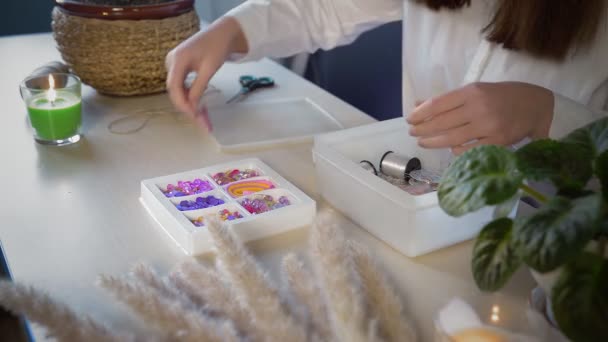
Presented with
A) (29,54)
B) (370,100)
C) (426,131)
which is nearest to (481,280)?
(426,131)

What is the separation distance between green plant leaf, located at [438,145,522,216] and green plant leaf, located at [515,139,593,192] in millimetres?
16

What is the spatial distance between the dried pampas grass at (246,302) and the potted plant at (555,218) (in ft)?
0.32

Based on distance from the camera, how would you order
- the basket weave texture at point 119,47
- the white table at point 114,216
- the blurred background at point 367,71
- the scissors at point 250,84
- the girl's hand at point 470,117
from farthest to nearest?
the blurred background at point 367,71 < the scissors at point 250,84 < the basket weave texture at point 119,47 < the girl's hand at point 470,117 < the white table at point 114,216

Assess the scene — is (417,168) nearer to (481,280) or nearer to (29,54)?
(481,280)

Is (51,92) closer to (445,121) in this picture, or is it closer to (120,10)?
(120,10)

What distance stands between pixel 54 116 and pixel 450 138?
0.57 m

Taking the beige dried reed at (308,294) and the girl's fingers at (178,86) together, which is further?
the girl's fingers at (178,86)

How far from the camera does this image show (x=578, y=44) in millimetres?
887

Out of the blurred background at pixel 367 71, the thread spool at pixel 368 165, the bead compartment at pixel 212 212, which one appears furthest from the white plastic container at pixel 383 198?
the blurred background at pixel 367 71

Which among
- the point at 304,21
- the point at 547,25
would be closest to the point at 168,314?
the point at 547,25

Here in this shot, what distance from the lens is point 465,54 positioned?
106 cm

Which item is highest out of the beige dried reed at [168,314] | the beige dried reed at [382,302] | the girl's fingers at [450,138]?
the girl's fingers at [450,138]

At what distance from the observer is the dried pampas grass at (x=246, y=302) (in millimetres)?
463

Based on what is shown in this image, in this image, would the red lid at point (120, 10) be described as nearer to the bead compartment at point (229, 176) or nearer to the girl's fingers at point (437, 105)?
the bead compartment at point (229, 176)
